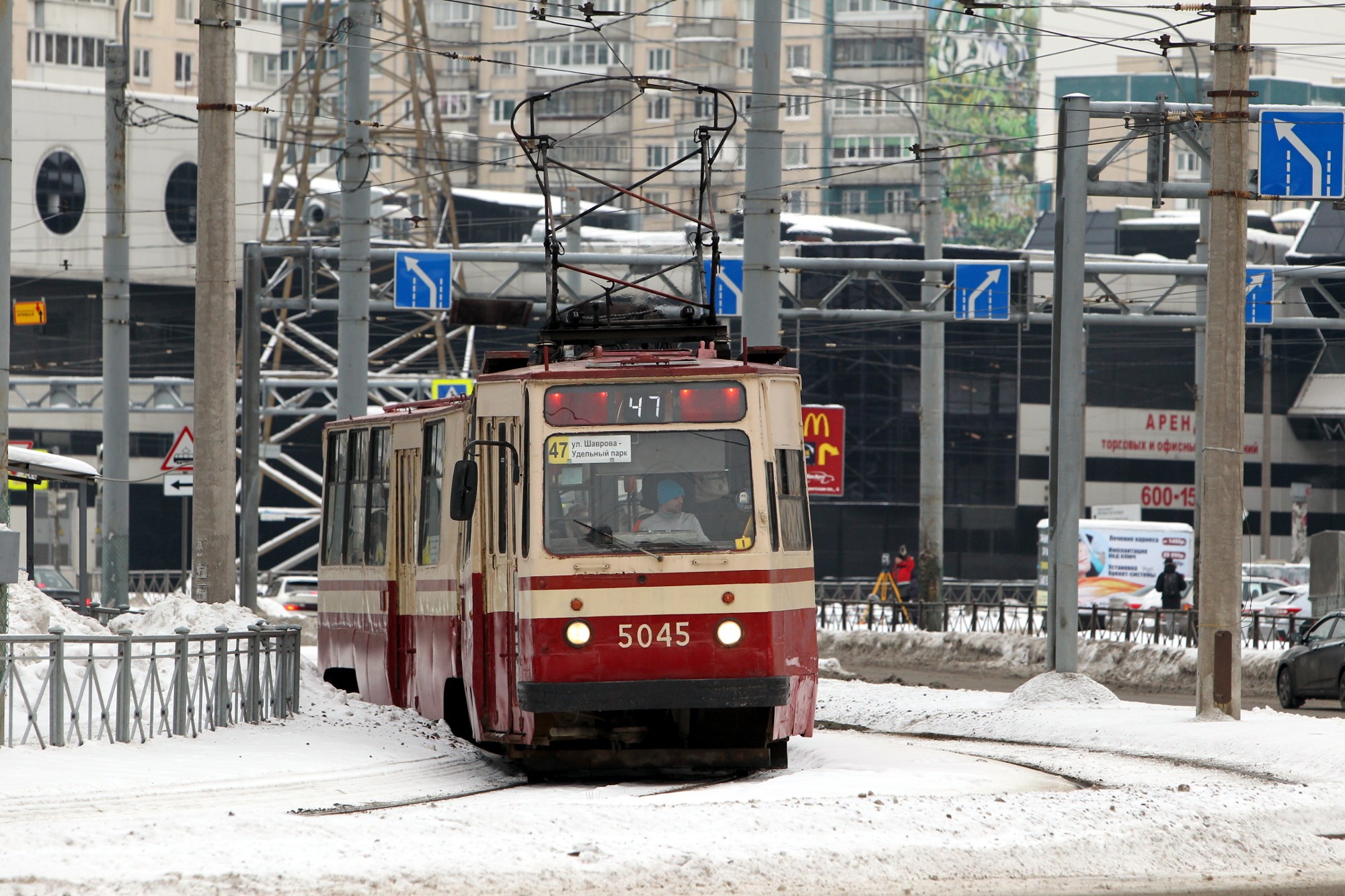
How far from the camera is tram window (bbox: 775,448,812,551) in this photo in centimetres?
1341

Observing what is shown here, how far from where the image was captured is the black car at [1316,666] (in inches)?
959

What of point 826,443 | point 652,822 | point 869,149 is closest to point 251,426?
point 826,443

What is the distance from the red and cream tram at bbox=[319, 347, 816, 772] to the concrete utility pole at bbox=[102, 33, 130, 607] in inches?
524

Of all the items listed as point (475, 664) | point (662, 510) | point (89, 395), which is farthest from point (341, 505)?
point (89, 395)

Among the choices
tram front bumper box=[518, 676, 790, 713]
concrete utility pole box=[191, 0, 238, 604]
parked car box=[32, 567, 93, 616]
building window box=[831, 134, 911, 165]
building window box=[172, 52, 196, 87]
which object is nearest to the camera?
tram front bumper box=[518, 676, 790, 713]

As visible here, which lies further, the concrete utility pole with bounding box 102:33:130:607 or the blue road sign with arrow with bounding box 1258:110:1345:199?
the concrete utility pole with bounding box 102:33:130:607

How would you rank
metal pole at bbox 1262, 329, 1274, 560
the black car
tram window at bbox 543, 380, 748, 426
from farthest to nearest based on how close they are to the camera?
1. metal pole at bbox 1262, 329, 1274, 560
2. the black car
3. tram window at bbox 543, 380, 748, 426

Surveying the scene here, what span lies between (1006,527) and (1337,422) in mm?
13587

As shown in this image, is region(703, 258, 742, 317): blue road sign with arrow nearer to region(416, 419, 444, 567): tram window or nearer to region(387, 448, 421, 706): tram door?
region(387, 448, 421, 706): tram door

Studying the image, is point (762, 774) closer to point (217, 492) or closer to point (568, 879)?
point (568, 879)

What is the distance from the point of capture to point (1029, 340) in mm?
72250

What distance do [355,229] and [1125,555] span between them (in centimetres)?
2876

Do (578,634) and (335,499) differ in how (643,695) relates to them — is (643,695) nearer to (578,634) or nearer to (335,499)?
(578,634)

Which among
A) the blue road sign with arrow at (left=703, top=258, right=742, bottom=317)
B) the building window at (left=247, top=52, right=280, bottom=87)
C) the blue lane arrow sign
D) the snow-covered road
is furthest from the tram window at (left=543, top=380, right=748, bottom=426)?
the building window at (left=247, top=52, right=280, bottom=87)
